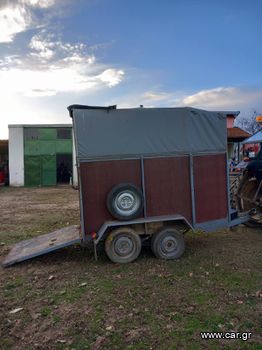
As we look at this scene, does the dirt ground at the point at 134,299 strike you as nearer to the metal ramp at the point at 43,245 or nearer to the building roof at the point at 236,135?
the metal ramp at the point at 43,245

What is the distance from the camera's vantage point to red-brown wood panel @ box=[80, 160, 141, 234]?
582cm

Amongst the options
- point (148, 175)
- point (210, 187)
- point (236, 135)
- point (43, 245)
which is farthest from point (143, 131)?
point (236, 135)

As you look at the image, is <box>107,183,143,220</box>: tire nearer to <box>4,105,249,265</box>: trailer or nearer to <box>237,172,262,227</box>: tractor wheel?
<box>4,105,249,265</box>: trailer

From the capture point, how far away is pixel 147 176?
6059mm

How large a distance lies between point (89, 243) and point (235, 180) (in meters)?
4.42

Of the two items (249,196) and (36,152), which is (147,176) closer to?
(249,196)

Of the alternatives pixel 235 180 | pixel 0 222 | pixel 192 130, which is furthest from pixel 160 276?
pixel 0 222

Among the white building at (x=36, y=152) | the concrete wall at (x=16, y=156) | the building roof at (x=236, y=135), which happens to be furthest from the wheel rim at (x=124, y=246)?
the building roof at (x=236, y=135)

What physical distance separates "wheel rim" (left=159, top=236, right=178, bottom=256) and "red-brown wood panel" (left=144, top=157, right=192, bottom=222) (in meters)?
0.45

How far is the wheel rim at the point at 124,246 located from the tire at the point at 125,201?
0.38 meters

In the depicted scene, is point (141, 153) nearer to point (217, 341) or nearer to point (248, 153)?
point (217, 341)

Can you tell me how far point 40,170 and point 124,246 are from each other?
63.6ft

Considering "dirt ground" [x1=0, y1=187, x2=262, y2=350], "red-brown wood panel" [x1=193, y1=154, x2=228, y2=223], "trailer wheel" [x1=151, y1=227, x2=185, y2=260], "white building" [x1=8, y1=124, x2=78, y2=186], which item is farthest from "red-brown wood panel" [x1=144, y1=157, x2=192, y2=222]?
"white building" [x1=8, y1=124, x2=78, y2=186]

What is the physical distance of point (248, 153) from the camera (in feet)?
28.7
